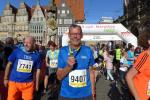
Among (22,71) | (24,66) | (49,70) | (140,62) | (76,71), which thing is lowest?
(49,70)

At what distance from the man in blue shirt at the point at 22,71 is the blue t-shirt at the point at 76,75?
2.16m

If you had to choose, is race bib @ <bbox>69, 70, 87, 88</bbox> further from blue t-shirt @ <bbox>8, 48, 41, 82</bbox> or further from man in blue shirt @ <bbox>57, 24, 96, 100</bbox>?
blue t-shirt @ <bbox>8, 48, 41, 82</bbox>

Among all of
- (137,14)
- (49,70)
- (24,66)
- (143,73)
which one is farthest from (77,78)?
(137,14)

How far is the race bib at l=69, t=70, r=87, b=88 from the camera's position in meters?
5.28

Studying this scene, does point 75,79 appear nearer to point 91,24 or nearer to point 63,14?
point 91,24

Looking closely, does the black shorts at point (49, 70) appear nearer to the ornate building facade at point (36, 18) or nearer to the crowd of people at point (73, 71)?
the crowd of people at point (73, 71)

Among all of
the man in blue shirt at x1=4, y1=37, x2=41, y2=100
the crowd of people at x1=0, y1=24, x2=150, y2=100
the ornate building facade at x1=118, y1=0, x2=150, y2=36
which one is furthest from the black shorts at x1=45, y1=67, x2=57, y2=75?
the ornate building facade at x1=118, y1=0, x2=150, y2=36

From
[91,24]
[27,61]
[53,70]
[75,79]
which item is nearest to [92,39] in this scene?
[91,24]

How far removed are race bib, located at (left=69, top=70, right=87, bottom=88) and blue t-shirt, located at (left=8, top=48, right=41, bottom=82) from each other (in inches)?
88.4

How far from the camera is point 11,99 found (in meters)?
7.30

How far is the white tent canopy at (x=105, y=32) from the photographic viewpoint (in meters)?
24.8

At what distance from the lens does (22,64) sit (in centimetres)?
744

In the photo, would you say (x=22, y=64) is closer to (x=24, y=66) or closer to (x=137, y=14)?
(x=24, y=66)

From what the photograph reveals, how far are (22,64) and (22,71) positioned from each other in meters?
0.17
